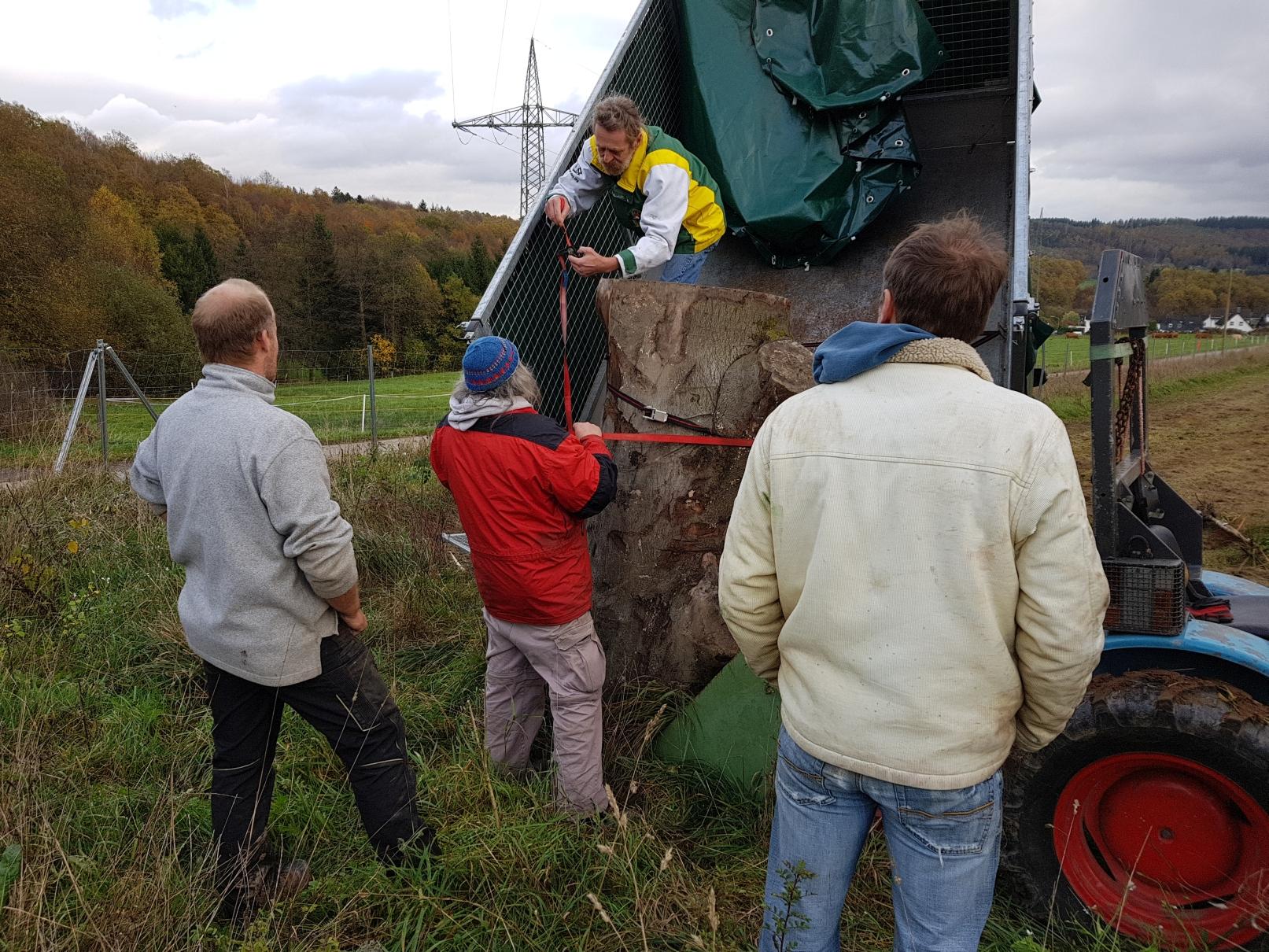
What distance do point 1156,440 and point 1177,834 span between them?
14.2 meters

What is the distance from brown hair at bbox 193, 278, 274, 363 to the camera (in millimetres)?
2344

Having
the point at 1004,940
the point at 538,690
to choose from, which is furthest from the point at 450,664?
the point at 1004,940

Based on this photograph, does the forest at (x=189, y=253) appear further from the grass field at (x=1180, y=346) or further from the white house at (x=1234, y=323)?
the white house at (x=1234, y=323)

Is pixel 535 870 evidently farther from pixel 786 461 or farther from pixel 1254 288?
pixel 1254 288

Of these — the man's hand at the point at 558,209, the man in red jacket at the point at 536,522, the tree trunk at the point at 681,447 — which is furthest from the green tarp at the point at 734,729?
the man's hand at the point at 558,209

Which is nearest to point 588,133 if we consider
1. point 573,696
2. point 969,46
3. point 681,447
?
point 681,447

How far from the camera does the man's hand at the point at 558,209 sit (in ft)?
13.3

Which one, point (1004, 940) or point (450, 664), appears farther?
point (450, 664)

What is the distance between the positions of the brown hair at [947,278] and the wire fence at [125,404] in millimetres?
1882

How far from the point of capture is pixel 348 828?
293 cm

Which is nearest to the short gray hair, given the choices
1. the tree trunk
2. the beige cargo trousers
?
the tree trunk

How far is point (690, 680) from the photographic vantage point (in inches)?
136

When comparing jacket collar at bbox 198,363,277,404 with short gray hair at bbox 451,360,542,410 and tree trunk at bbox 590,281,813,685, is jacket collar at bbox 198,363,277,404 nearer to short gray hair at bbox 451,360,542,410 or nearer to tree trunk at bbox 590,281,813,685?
short gray hair at bbox 451,360,542,410

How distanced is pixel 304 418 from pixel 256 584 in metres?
13.7
